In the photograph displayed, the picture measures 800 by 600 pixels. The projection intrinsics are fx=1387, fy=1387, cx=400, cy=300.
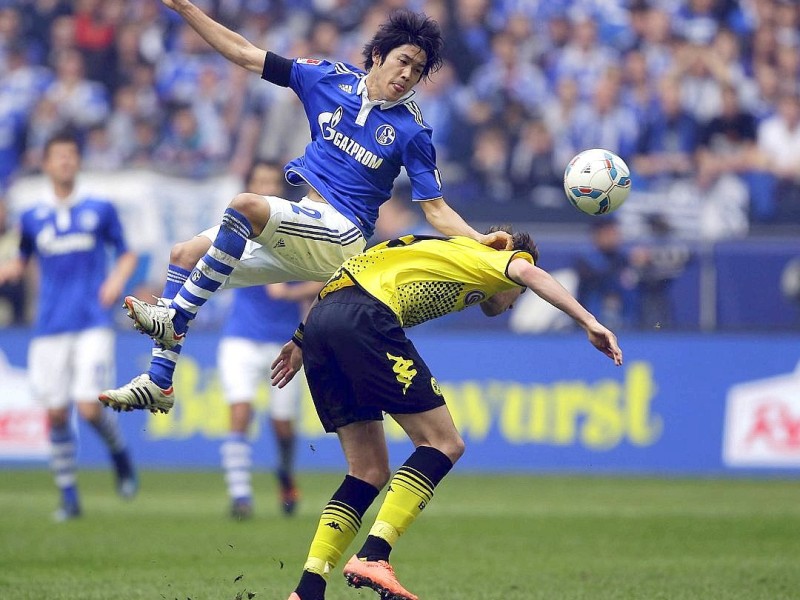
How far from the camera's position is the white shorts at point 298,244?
7340mm

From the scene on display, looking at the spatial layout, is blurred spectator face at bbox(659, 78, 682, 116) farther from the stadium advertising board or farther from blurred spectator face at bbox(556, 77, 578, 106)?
the stadium advertising board

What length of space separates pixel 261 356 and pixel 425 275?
6.16 metres

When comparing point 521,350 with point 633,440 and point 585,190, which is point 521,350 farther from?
point 585,190

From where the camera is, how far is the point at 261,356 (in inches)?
501

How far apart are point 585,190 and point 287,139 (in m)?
11.2

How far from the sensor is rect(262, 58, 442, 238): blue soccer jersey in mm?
7641

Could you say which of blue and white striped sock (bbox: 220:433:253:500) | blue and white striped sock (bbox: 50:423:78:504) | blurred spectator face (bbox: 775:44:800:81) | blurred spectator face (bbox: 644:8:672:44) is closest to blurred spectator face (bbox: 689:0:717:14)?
blurred spectator face (bbox: 644:8:672:44)

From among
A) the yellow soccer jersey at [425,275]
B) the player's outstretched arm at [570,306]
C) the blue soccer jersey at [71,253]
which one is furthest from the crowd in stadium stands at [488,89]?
the player's outstretched arm at [570,306]

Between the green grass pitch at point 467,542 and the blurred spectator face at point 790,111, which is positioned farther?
the blurred spectator face at point 790,111

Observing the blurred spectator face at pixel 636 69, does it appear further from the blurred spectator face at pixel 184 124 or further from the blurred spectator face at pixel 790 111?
the blurred spectator face at pixel 184 124

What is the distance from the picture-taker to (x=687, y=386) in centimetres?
1545

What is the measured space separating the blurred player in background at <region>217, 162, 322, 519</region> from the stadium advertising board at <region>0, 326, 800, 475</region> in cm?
278

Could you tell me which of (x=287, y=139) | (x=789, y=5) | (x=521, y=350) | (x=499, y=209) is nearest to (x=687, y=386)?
(x=521, y=350)

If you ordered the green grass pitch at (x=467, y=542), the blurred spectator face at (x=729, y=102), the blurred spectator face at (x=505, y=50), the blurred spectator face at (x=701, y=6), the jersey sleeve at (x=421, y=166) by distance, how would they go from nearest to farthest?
the jersey sleeve at (x=421, y=166)
the green grass pitch at (x=467, y=542)
the blurred spectator face at (x=729, y=102)
the blurred spectator face at (x=505, y=50)
the blurred spectator face at (x=701, y=6)
